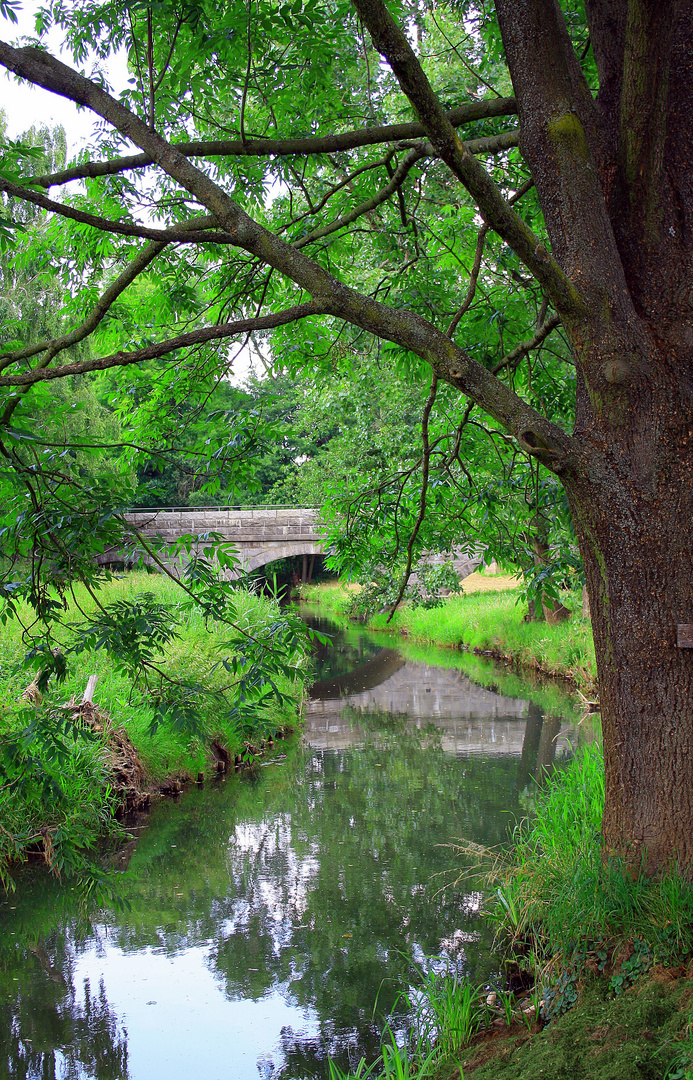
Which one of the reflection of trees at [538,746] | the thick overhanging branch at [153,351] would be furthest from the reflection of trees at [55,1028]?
the reflection of trees at [538,746]

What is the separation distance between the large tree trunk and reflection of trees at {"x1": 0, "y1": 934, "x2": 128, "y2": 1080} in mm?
3001

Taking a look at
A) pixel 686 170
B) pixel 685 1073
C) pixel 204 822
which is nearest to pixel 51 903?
pixel 204 822

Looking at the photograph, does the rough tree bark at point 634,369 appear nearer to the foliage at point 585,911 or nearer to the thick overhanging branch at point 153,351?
the foliage at point 585,911

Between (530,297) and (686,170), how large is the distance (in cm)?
226

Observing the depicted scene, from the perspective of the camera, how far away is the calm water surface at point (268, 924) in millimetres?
4422

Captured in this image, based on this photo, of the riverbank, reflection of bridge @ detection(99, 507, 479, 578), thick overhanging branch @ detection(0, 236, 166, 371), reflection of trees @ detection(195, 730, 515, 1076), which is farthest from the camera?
reflection of bridge @ detection(99, 507, 479, 578)

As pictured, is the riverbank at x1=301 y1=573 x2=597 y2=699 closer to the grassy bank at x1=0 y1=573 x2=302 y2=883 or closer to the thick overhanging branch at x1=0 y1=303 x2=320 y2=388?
the grassy bank at x1=0 y1=573 x2=302 y2=883

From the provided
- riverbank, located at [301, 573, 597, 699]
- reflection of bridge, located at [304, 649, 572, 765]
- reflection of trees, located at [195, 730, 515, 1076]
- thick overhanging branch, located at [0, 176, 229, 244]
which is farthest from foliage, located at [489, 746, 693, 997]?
riverbank, located at [301, 573, 597, 699]

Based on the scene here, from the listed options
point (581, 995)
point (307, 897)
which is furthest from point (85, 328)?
point (307, 897)

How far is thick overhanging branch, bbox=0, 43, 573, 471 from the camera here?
2.99m

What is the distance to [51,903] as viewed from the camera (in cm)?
627

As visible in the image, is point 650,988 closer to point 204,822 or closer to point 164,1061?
point 164,1061

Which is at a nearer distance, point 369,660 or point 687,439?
point 687,439

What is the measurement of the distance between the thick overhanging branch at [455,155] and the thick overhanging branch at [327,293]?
39cm
